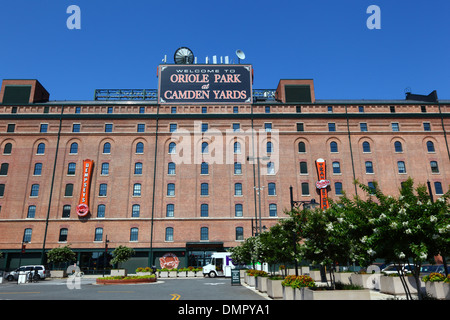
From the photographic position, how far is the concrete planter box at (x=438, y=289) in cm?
1485

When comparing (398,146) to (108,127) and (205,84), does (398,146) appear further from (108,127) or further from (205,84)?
(108,127)

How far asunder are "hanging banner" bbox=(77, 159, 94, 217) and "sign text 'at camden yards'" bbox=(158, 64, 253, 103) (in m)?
14.3

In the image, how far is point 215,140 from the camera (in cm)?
4969

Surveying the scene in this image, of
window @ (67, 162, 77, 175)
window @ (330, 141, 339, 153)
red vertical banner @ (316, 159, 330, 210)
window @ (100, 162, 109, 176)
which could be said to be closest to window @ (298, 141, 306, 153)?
red vertical banner @ (316, 159, 330, 210)

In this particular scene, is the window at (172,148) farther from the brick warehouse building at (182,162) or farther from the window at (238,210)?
the window at (238,210)

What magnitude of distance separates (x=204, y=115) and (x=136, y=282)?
90.6 ft

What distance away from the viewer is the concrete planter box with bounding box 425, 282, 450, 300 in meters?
14.8

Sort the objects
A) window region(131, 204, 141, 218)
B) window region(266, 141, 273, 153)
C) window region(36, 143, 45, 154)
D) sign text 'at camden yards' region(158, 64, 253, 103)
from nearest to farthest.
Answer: window region(131, 204, 141, 218)
window region(36, 143, 45, 154)
window region(266, 141, 273, 153)
sign text 'at camden yards' region(158, 64, 253, 103)

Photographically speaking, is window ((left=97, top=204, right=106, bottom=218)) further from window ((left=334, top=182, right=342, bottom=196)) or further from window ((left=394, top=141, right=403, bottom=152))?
window ((left=394, top=141, right=403, bottom=152))

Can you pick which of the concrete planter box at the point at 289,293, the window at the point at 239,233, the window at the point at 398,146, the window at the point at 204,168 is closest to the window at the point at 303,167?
the window at the point at 239,233

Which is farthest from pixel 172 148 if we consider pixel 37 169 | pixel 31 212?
pixel 31 212
